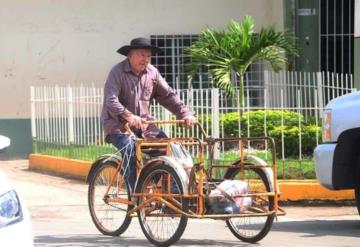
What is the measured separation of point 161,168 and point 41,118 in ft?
23.5

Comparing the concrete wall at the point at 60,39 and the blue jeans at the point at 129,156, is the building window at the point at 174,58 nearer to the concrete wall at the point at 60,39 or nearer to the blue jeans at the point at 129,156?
the concrete wall at the point at 60,39

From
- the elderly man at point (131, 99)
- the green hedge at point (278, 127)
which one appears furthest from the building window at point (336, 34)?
the elderly man at point (131, 99)

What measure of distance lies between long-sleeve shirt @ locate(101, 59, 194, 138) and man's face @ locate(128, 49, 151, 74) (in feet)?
0.18

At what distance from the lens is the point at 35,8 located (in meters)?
15.5

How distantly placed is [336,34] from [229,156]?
624 cm

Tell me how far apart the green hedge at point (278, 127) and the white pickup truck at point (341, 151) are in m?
3.24

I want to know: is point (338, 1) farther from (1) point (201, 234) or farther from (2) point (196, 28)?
(1) point (201, 234)

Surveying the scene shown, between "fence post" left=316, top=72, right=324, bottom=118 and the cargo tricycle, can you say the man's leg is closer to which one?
the cargo tricycle

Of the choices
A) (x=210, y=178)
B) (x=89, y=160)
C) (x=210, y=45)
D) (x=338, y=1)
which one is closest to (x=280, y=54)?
(x=210, y=45)

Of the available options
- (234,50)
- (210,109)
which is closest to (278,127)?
(210,109)

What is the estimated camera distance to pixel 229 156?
10.8 meters

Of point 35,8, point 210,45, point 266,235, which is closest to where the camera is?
point 266,235

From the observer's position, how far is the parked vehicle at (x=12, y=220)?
450 cm

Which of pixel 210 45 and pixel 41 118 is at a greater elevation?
pixel 210 45
